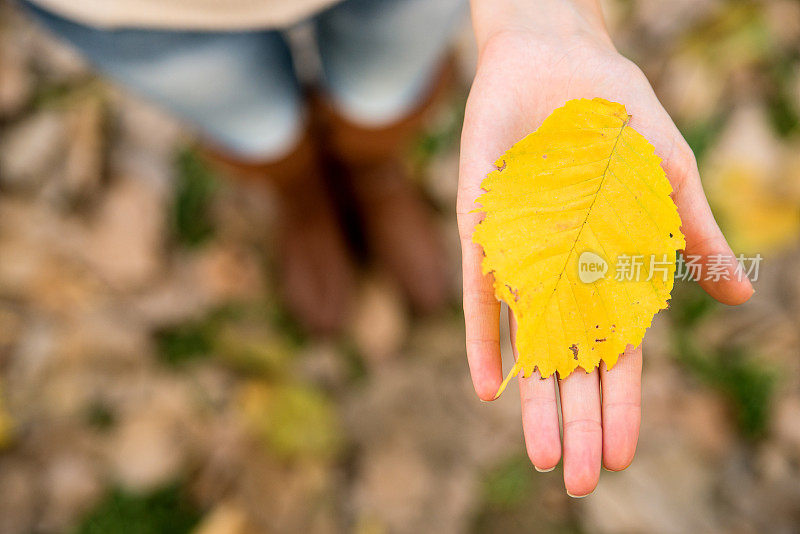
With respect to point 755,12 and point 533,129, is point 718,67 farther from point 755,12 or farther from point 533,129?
point 533,129

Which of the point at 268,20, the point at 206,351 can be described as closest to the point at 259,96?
the point at 268,20

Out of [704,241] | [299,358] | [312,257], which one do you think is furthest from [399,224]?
[704,241]

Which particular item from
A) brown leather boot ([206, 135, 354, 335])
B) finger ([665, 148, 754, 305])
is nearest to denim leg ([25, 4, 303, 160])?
brown leather boot ([206, 135, 354, 335])

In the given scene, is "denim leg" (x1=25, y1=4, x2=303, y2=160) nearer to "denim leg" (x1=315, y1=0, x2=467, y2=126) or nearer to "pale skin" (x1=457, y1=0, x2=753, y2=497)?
"denim leg" (x1=315, y1=0, x2=467, y2=126)

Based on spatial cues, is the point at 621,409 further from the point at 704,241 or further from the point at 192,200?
the point at 192,200

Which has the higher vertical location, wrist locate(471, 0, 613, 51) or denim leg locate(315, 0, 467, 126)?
wrist locate(471, 0, 613, 51)

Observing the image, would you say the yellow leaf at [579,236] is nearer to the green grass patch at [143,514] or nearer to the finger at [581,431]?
the finger at [581,431]

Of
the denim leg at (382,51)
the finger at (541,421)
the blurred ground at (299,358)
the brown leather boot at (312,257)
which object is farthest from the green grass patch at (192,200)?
the finger at (541,421)
